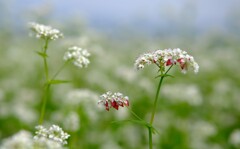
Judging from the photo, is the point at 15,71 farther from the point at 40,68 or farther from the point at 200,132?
the point at 200,132

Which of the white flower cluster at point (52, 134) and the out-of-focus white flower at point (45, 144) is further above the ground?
the white flower cluster at point (52, 134)

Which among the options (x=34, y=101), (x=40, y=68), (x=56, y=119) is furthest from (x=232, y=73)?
(x=56, y=119)

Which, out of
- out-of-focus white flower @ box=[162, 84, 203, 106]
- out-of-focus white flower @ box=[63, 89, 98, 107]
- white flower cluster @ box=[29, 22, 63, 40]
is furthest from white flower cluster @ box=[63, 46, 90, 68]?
out-of-focus white flower @ box=[162, 84, 203, 106]

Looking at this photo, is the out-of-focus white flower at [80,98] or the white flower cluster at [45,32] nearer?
the white flower cluster at [45,32]

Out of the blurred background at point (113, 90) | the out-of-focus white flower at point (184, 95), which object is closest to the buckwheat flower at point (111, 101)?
the blurred background at point (113, 90)

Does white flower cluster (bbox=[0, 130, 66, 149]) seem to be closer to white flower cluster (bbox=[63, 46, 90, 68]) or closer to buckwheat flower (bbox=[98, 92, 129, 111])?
buckwheat flower (bbox=[98, 92, 129, 111])

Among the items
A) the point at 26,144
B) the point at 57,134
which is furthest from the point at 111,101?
the point at 26,144

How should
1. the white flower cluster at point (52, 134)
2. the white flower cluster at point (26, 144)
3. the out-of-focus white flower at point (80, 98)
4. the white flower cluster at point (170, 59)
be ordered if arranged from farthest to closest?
1. the out-of-focus white flower at point (80, 98)
2. the white flower cluster at point (170, 59)
3. the white flower cluster at point (52, 134)
4. the white flower cluster at point (26, 144)

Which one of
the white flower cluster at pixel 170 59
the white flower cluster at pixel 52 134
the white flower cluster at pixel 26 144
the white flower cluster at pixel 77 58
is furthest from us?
the white flower cluster at pixel 77 58

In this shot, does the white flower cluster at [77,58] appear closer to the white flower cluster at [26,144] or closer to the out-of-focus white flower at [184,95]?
the white flower cluster at [26,144]
